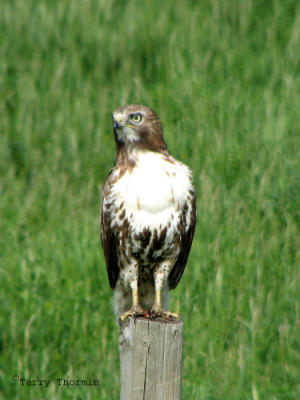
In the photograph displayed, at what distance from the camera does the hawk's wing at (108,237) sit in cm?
422

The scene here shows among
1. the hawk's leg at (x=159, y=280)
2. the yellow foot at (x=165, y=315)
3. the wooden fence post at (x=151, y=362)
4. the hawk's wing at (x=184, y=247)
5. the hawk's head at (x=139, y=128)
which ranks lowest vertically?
the wooden fence post at (x=151, y=362)

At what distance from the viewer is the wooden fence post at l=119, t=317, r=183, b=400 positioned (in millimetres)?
3393

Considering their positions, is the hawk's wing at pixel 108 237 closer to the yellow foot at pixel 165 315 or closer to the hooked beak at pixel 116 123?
the hooked beak at pixel 116 123

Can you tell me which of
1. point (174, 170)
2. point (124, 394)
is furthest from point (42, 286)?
point (124, 394)

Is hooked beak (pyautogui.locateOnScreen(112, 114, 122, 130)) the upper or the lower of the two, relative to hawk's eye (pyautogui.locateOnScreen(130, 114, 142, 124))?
lower

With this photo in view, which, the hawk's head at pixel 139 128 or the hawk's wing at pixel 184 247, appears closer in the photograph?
the hawk's head at pixel 139 128

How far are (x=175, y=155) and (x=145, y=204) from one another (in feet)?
9.13

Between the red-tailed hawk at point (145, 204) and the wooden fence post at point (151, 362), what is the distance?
0.63 metres

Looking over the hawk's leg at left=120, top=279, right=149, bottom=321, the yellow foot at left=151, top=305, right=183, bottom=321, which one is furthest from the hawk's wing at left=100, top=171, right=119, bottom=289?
the yellow foot at left=151, top=305, right=183, bottom=321

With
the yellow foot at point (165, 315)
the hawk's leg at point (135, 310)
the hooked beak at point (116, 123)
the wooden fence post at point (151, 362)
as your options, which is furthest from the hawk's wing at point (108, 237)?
the wooden fence post at point (151, 362)

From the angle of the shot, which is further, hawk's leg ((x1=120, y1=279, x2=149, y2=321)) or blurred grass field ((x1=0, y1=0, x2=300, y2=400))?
blurred grass field ((x1=0, y1=0, x2=300, y2=400))

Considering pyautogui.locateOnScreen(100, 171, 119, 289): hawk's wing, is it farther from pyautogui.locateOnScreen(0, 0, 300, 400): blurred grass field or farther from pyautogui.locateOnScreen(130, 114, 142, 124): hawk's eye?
pyautogui.locateOnScreen(0, 0, 300, 400): blurred grass field

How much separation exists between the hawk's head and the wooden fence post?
111 centimetres

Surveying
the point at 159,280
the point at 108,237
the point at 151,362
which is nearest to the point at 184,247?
the point at 159,280
